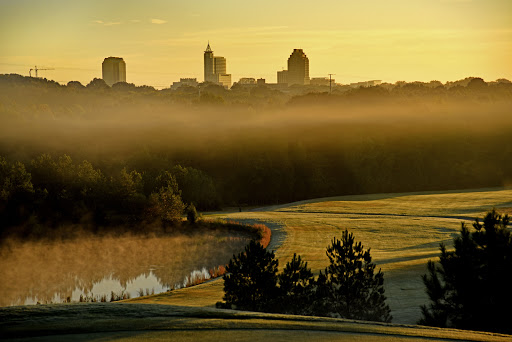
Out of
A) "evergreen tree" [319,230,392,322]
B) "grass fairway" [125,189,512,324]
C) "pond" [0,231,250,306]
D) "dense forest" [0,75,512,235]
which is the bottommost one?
"pond" [0,231,250,306]

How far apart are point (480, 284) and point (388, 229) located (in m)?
37.7

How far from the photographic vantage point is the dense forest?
67.5 meters

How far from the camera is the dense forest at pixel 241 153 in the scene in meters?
67.5

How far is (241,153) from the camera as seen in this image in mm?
104875

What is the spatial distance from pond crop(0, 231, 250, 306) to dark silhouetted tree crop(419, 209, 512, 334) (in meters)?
22.0

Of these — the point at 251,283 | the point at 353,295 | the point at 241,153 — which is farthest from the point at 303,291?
the point at 241,153

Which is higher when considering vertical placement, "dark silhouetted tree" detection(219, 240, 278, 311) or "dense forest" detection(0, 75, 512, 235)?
"dense forest" detection(0, 75, 512, 235)

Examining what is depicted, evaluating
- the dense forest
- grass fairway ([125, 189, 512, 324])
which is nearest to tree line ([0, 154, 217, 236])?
the dense forest

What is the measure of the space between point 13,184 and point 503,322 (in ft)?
191

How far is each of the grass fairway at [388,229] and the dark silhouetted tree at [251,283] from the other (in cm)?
514

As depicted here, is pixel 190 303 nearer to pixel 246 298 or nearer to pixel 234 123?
pixel 246 298

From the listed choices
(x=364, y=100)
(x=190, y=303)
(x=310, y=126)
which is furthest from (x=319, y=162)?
(x=190, y=303)

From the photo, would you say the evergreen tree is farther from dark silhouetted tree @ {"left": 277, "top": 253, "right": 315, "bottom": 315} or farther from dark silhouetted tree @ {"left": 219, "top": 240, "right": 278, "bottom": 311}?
dark silhouetted tree @ {"left": 219, "top": 240, "right": 278, "bottom": 311}

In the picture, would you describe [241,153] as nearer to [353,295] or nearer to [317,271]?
[317,271]
